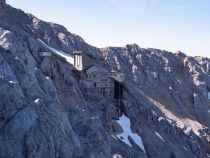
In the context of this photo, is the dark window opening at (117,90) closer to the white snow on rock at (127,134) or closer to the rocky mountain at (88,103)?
the rocky mountain at (88,103)

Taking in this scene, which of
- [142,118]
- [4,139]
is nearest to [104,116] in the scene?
[142,118]

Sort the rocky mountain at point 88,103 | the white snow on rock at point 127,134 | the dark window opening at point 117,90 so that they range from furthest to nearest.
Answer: the dark window opening at point 117,90
the white snow on rock at point 127,134
the rocky mountain at point 88,103

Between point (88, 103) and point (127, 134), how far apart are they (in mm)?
9675

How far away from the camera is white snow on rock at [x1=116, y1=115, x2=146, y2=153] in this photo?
65344 millimetres

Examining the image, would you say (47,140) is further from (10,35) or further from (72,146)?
(10,35)

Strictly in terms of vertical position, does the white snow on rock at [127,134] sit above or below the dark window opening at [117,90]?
below

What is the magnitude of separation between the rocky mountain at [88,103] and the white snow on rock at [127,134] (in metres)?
0.12

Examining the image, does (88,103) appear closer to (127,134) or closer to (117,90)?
(127,134)

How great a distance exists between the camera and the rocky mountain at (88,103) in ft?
100

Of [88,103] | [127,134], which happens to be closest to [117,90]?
[127,134]

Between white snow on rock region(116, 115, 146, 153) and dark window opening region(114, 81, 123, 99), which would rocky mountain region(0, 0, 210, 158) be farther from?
dark window opening region(114, 81, 123, 99)

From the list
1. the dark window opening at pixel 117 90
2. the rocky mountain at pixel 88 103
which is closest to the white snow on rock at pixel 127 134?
the rocky mountain at pixel 88 103

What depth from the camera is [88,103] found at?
65812mm

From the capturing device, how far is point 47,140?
98.1ft
